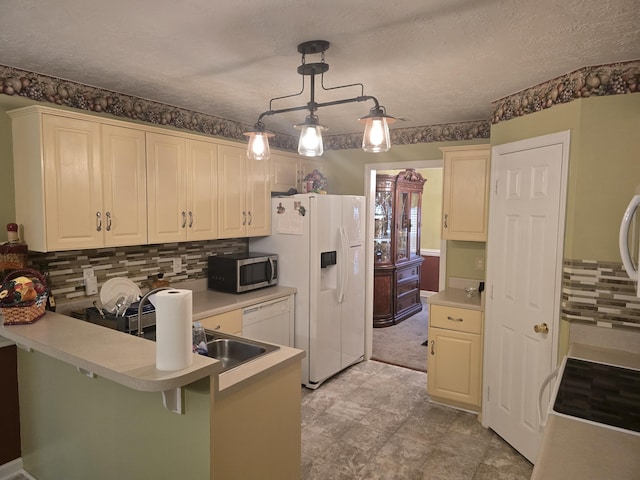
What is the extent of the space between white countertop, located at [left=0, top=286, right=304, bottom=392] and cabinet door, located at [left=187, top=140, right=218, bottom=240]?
1.20 m

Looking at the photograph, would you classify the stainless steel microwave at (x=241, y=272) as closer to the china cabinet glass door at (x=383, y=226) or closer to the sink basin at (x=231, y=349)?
the sink basin at (x=231, y=349)

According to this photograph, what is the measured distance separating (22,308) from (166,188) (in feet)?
4.01

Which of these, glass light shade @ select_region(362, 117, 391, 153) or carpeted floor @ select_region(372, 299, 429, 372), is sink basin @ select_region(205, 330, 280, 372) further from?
carpeted floor @ select_region(372, 299, 429, 372)

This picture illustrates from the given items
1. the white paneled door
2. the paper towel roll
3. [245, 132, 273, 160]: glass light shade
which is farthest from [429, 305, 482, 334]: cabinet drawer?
the paper towel roll

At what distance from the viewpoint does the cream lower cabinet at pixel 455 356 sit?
10.9 ft

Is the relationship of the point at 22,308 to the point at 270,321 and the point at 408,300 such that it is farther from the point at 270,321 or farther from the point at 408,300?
the point at 408,300

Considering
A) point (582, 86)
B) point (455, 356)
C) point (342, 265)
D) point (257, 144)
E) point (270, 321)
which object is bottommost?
point (455, 356)

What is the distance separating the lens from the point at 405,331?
5.57 metres

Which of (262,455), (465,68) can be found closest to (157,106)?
(465,68)

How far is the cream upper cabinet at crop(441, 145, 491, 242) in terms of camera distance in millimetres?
3412

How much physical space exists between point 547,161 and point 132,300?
273 cm

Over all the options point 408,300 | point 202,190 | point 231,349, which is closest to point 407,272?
point 408,300

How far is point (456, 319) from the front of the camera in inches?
133

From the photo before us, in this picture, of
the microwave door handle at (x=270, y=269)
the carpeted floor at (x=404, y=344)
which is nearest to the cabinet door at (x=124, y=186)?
the microwave door handle at (x=270, y=269)
